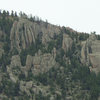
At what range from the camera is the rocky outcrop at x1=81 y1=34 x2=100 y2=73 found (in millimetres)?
135375

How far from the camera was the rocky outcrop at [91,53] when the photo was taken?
135 meters

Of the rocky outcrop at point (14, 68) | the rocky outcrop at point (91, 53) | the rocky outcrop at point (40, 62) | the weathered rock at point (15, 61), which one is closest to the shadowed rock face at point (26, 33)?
the weathered rock at point (15, 61)

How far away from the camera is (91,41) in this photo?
147m

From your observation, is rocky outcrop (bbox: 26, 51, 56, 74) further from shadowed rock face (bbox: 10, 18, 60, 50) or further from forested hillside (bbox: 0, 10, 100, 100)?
shadowed rock face (bbox: 10, 18, 60, 50)

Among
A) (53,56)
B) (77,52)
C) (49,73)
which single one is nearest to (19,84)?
(49,73)

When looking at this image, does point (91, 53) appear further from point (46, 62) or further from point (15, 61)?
point (15, 61)

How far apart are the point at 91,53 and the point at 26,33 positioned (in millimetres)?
32956

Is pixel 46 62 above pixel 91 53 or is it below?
below

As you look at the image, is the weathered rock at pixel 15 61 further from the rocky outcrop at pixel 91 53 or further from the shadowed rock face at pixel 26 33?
the rocky outcrop at pixel 91 53

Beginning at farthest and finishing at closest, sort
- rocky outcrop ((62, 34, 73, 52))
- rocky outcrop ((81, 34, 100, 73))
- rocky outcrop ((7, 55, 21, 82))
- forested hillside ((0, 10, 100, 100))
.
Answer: rocky outcrop ((62, 34, 73, 52)) < rocky outcrop ((81, 34, 100, 73)) < rocky outcrop ((7, 55, 21, 82)) < forested hillside ((0, 10, 100, 100))

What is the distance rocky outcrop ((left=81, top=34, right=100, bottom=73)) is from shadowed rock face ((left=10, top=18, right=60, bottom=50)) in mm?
20667

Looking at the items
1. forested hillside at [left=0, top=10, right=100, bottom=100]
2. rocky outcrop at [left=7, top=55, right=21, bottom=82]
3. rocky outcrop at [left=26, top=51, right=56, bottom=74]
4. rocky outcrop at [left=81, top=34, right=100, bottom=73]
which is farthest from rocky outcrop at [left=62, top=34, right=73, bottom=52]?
rocky outcrop at [left=7, top=55, right=21, bottom=82]

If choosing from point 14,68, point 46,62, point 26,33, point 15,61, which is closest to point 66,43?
point 46,62

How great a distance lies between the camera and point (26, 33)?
158 metres
